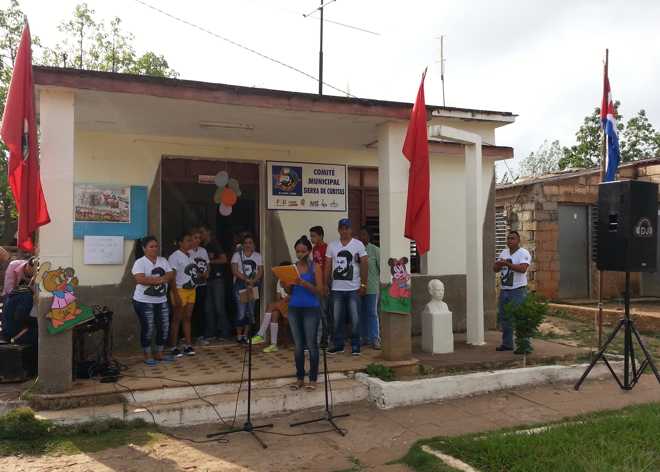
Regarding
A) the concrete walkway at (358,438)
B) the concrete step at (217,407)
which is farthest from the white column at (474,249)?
the concrete step at (217,407)

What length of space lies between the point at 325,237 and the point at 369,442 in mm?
4115

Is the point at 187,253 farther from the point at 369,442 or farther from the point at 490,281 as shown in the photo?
the point at 490,281

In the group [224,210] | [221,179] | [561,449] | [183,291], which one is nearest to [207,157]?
[221,179]

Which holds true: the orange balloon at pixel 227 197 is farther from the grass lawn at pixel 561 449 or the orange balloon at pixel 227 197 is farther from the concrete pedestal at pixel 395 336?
the grass lawn at pixel 561 449

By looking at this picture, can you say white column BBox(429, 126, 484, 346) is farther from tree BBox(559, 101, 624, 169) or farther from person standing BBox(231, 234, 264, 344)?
tree BBox(559, 101, 624, 169)

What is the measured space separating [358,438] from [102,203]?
14.9ft

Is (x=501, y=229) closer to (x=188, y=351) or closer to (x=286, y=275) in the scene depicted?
(x=188, y=351)

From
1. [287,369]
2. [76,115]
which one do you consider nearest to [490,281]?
[287,369]

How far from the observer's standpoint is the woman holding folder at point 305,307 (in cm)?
573

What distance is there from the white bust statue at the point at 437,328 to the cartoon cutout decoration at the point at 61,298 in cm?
437

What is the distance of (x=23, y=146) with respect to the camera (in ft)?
16.6

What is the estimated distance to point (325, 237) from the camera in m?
8.58

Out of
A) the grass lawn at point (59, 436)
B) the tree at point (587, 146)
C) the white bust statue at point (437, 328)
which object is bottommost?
the grass lawn at point (59, 436)

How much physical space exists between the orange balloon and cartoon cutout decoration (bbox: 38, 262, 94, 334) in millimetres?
2864
